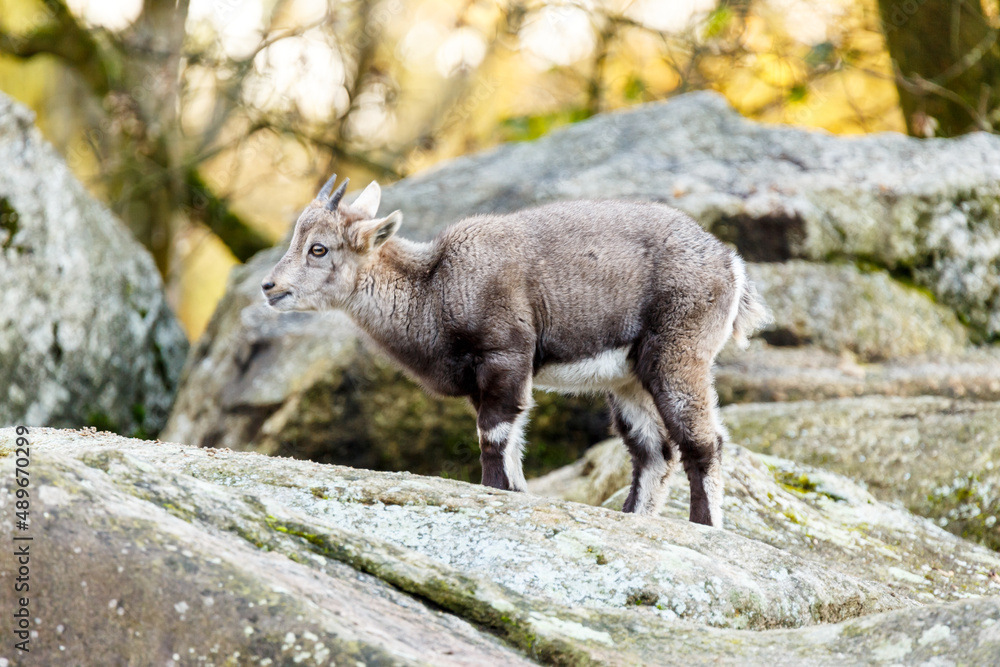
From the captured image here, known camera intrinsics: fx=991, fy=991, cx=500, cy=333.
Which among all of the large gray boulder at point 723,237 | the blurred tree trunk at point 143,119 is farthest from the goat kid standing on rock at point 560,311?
the blurred tree trunk at point 143,119

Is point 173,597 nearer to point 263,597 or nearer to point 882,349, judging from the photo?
point 263,597

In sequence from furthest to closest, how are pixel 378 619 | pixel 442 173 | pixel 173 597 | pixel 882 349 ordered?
pixel 442 173
pixel 882 349
pixel 378 619
pixel 173 597

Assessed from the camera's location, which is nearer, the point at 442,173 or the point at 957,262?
the point at 957,262

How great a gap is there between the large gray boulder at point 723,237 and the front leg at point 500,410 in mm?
3003

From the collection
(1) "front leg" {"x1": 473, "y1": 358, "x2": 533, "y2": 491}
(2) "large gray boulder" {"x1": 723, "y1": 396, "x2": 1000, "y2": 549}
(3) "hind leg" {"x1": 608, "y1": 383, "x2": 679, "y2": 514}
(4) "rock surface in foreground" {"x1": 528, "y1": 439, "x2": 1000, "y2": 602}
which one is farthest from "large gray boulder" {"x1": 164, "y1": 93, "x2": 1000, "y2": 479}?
(1) "front leg" {"x1": 473, "y1": 358, "x2": 533, "y2": 491}

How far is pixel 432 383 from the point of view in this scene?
23.5ft

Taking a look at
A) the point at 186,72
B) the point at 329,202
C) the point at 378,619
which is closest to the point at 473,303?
the point at 329,202

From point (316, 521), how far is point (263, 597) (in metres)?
0.93

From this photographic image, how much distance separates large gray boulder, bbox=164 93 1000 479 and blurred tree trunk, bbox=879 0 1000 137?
1.90m

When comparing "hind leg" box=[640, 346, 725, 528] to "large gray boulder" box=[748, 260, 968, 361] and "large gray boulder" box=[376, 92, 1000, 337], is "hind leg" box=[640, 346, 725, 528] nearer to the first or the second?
"large gray boulder" box=[748, 260, 968, 361]

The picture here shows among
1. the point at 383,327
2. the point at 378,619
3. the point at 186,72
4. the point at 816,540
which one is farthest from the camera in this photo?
the point at 186,72

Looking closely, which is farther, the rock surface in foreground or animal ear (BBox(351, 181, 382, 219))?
animal ear (BBox(351, 181, 382, 219))

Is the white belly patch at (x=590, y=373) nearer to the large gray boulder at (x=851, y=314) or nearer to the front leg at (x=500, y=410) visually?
the front leg at (x=500, y=410)

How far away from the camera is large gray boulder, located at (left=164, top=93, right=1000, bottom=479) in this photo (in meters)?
9.77
